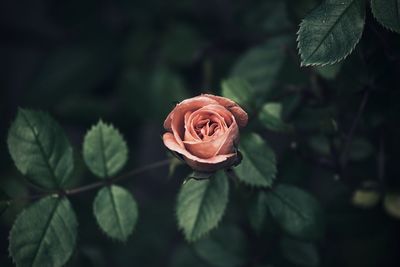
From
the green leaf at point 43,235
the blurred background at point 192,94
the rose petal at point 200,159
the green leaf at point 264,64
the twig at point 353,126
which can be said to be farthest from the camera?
the green leaf at point 264,64

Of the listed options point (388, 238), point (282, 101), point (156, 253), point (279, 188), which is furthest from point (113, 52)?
point (388, 238)

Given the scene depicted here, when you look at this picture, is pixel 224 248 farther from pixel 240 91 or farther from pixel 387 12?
pixel 387 12

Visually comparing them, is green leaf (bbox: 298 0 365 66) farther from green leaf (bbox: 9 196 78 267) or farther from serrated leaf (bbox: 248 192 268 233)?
green leaf (bbox: 9 196 78 267)

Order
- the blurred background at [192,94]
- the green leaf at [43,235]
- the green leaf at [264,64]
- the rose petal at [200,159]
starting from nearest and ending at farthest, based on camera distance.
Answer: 1. the rose petal at [200,159]
2. the green leaf at [43,235]
3. the blurred background at [192,94]
4. the green leaf at [264,64]

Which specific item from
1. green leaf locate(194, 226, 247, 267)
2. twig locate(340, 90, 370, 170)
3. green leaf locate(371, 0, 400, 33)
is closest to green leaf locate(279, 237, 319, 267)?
green leaf locate(194, 226, 247, 267)

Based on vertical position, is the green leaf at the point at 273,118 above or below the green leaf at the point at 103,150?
above

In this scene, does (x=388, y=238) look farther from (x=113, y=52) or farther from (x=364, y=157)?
(x=113, y=52)

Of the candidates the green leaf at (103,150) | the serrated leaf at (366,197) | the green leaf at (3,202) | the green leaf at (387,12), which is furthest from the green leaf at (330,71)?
the green leaf at (3,202)

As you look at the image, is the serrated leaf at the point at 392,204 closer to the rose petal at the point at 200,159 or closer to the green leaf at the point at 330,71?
the green leaf at the point at 330,71
